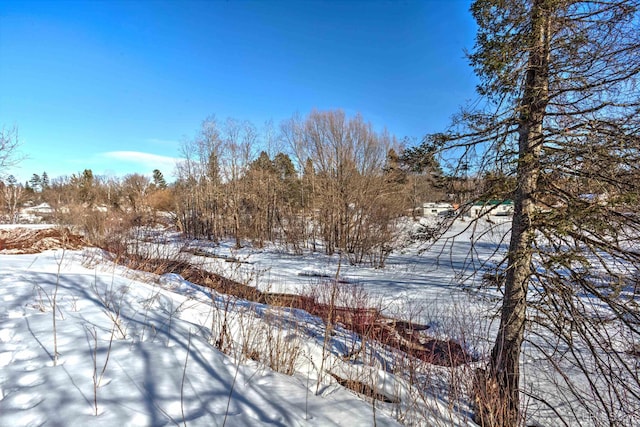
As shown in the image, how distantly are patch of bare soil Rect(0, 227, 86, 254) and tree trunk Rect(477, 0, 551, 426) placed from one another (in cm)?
1252

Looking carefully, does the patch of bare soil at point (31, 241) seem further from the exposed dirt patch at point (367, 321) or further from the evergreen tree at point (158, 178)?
the evergreen tree at point (158, 178)

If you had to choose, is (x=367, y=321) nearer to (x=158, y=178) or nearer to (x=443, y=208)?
(x=443, y=208)

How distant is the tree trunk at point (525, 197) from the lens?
3.60 meters

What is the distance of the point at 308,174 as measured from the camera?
21.5 m

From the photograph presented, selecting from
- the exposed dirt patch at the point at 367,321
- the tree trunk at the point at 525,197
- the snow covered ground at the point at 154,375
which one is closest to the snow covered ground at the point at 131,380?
the snow covered ground at the point at 154,375

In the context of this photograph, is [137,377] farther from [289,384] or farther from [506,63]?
[506,63]

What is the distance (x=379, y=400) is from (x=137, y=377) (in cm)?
242

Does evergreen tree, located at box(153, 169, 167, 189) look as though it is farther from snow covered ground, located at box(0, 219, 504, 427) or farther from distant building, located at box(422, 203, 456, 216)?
snow covered ground, located at box(0, 219, 504, 427)

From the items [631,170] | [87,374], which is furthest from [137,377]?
[631,170]

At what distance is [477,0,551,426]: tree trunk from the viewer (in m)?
Result: 3.60

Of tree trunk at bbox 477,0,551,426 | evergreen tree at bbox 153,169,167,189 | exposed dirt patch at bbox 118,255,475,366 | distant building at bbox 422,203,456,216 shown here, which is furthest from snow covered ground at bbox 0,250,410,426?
evergreen tree at bbox 153,169,167,189

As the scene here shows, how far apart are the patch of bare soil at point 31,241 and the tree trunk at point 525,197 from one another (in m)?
12.5

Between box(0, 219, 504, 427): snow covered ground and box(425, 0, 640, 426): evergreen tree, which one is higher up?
box(425, 0, 640, 426): evergreen tree

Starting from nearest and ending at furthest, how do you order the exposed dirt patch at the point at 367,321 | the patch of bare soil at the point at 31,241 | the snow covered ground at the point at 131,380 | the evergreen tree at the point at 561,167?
1. the snow covered ground at the point at 131,380
2. the evergreen tree at the point at 561,167
3. the exposed dirt patch at the point at 367,321
4. the patch of bare soil at the point at 31,241
